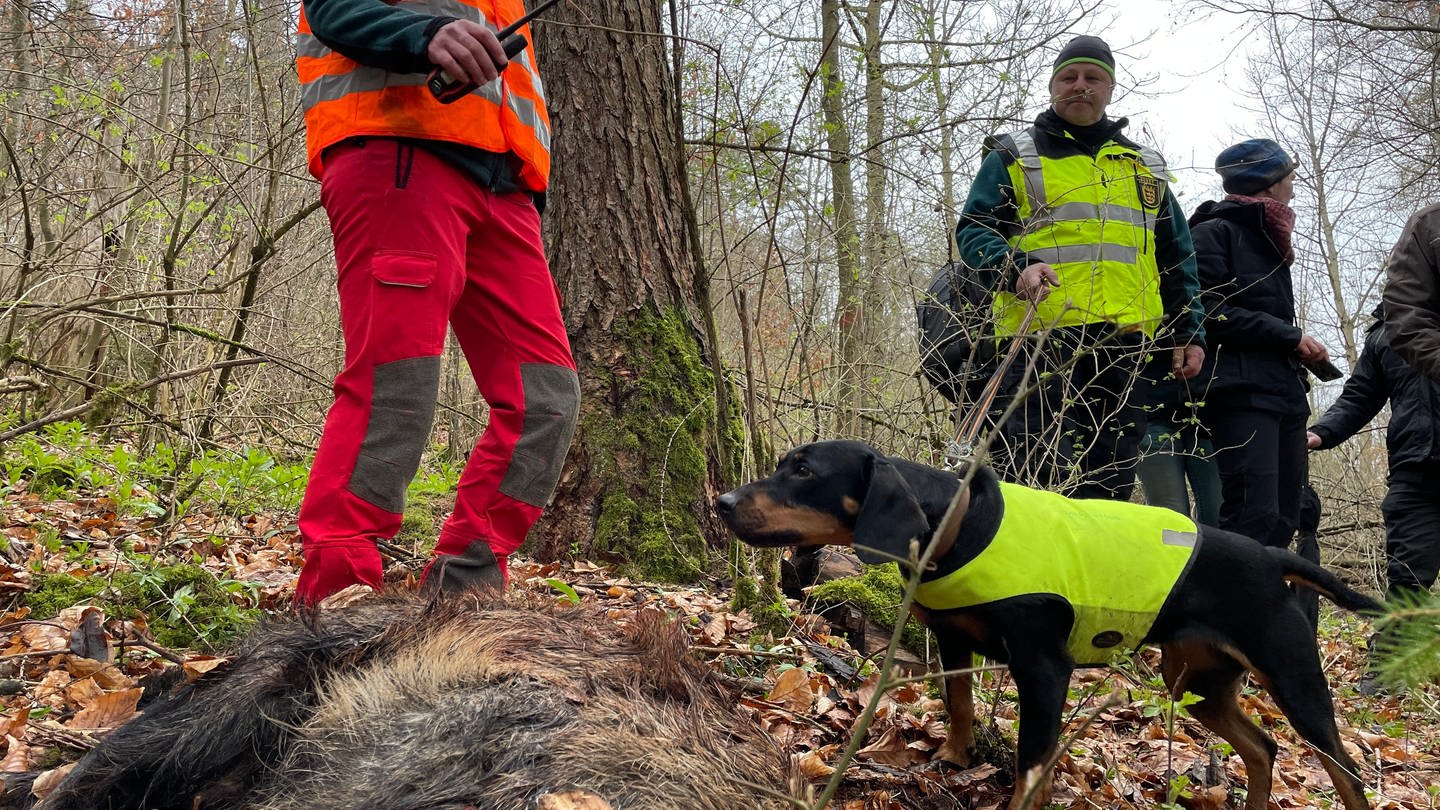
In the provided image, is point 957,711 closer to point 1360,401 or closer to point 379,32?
point 379,32

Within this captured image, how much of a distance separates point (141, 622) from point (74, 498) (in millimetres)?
2897

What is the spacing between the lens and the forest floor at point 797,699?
2758 mm

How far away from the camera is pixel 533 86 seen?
11.1 feet

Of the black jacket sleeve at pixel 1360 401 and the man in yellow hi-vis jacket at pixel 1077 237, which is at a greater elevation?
the man in yellow hi-vis jacket at pixel 1077 237

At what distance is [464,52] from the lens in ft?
9.14

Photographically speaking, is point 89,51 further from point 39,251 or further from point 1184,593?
point 1184,593

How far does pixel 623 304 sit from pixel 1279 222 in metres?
3.72

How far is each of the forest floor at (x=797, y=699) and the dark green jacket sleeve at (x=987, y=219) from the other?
1.86 m

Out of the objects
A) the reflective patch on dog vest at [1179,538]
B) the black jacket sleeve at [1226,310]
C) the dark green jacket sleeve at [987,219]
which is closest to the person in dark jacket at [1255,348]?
the black jacket sleeve at [1226,310]

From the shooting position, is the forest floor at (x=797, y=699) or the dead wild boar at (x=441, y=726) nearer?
the dead wild boar at (x=441, y=726)

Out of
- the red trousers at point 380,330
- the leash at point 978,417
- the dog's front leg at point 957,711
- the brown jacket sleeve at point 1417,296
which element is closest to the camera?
the red trousers at point 380,330

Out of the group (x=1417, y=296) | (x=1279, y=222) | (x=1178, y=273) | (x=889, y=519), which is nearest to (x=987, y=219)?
(x=1178, y=273)

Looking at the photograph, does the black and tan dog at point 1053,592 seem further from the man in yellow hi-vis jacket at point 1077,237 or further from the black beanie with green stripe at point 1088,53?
the black beanie with green stripe at point 1088,53

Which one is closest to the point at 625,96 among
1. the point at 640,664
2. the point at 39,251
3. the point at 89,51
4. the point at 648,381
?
the point at 648,381
